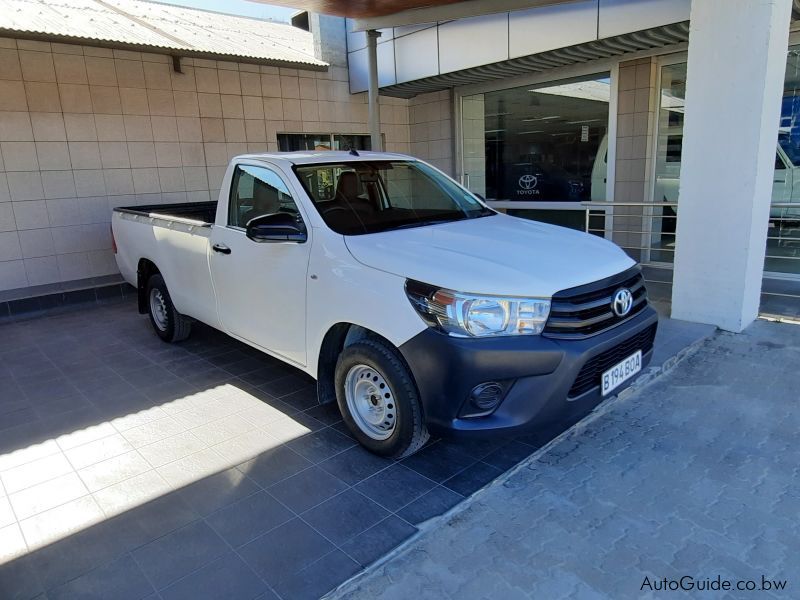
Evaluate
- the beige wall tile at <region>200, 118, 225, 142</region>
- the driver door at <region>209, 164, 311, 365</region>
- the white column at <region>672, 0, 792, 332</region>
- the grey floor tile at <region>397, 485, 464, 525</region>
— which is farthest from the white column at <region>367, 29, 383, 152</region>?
the grey floor tile at <region>397, 485, 464, 525</region>

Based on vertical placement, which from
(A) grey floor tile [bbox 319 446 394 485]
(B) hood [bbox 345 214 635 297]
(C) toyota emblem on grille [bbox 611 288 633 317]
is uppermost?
(B) hood [bbox 345 214 635 297]

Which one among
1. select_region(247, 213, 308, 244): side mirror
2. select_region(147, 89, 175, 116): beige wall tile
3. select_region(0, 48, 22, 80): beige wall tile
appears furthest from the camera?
select_region(147, 89, 175, 116): beige wall tile

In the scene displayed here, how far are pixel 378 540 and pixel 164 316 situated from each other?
3.84 m

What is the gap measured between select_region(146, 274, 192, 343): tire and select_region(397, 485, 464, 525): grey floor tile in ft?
11.2

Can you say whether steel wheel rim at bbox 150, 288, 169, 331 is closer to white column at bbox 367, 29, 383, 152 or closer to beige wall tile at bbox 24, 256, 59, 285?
beige wall tile at bbox 24, 256, 59, 285

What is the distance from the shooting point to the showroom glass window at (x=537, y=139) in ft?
26.9

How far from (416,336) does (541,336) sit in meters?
0.61

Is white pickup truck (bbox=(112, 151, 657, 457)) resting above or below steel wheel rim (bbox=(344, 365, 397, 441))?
above

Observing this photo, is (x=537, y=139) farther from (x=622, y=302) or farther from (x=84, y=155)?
(x=84, y=155)

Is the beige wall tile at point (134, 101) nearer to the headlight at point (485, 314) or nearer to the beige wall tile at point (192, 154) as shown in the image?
the beige wall tile at point (192, 154)

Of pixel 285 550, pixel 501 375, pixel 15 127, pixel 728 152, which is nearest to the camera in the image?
pixel 285 550

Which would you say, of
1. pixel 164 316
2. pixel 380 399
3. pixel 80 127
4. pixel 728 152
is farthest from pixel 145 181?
pixel 728 152

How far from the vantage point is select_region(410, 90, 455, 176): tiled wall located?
1000cm

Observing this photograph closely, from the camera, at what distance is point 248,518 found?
269 cm
